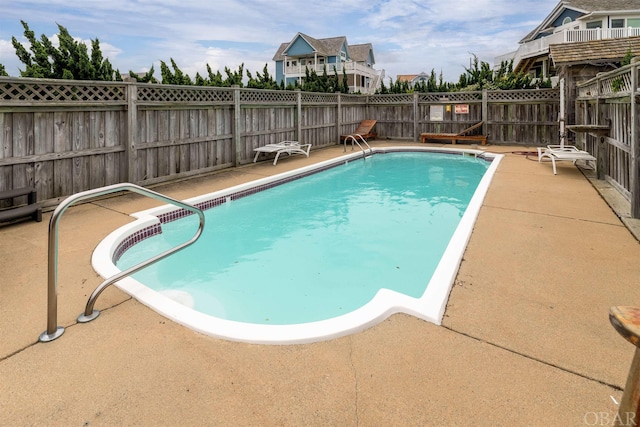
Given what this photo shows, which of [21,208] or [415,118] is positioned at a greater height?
[415,118]

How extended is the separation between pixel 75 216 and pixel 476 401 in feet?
16.5

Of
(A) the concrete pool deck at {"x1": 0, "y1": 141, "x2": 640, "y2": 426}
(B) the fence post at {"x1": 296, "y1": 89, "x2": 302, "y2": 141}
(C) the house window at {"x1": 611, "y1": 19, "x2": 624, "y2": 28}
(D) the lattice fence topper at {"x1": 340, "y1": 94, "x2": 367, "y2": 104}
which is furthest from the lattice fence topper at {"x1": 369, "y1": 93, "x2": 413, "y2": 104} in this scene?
(C) the house window at {"x1": 611, "y1": 19, "x2": 624, "y2": 28}

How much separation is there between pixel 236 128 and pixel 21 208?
482 centimetres

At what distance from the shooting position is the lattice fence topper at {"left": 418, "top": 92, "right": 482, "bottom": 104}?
13.6m

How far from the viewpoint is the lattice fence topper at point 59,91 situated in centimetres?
483

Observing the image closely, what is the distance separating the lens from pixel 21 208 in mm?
4570

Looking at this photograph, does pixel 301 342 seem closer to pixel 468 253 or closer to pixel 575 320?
pixel 575 320

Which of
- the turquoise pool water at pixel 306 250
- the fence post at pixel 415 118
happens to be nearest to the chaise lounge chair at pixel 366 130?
the fence post at pixel 415 118

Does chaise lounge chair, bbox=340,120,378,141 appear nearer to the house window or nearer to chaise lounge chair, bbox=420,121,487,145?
chaise lounge chair, bbox=420,121,487,145

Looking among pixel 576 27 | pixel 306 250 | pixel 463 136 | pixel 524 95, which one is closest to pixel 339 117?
pixel 463 136

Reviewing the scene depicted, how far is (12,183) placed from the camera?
495 centimetres

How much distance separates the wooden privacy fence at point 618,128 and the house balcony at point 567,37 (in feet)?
41.7

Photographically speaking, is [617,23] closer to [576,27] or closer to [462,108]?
[576,27]

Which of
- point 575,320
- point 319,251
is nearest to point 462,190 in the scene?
point 319,251
